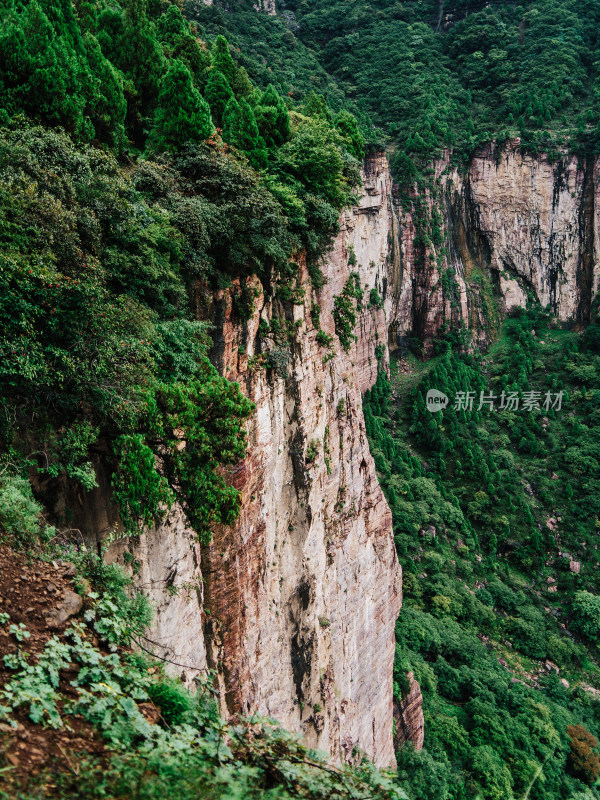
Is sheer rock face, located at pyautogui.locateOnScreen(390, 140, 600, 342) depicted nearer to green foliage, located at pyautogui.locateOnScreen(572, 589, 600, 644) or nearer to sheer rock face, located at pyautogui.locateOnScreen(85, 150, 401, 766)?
→ green foliage, located at pyautogui.locateOnScreen(572, 589, 600, 644)

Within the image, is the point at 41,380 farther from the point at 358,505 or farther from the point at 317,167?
the point at 358,505

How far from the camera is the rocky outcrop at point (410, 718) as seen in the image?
22625 mm

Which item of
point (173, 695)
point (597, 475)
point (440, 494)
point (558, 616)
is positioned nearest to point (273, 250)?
point (173, 695)

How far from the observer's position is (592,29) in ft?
217

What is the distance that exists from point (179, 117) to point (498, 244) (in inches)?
2257

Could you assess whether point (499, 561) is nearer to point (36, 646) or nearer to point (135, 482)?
point (135, 482)

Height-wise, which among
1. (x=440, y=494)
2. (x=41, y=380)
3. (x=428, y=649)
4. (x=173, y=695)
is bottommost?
(x=428, y=649)

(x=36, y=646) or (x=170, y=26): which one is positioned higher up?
(x=170, y=26)

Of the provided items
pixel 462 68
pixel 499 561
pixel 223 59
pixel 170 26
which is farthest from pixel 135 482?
pixel 462 68

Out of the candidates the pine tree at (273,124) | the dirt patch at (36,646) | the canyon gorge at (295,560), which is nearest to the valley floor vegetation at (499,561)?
the canyon gorge at (295,560)

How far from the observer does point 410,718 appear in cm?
2312

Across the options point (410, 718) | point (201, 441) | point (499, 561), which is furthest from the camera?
point (499, 561)

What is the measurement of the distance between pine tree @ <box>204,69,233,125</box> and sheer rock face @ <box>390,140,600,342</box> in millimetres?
40634

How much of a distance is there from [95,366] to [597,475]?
46.1m
